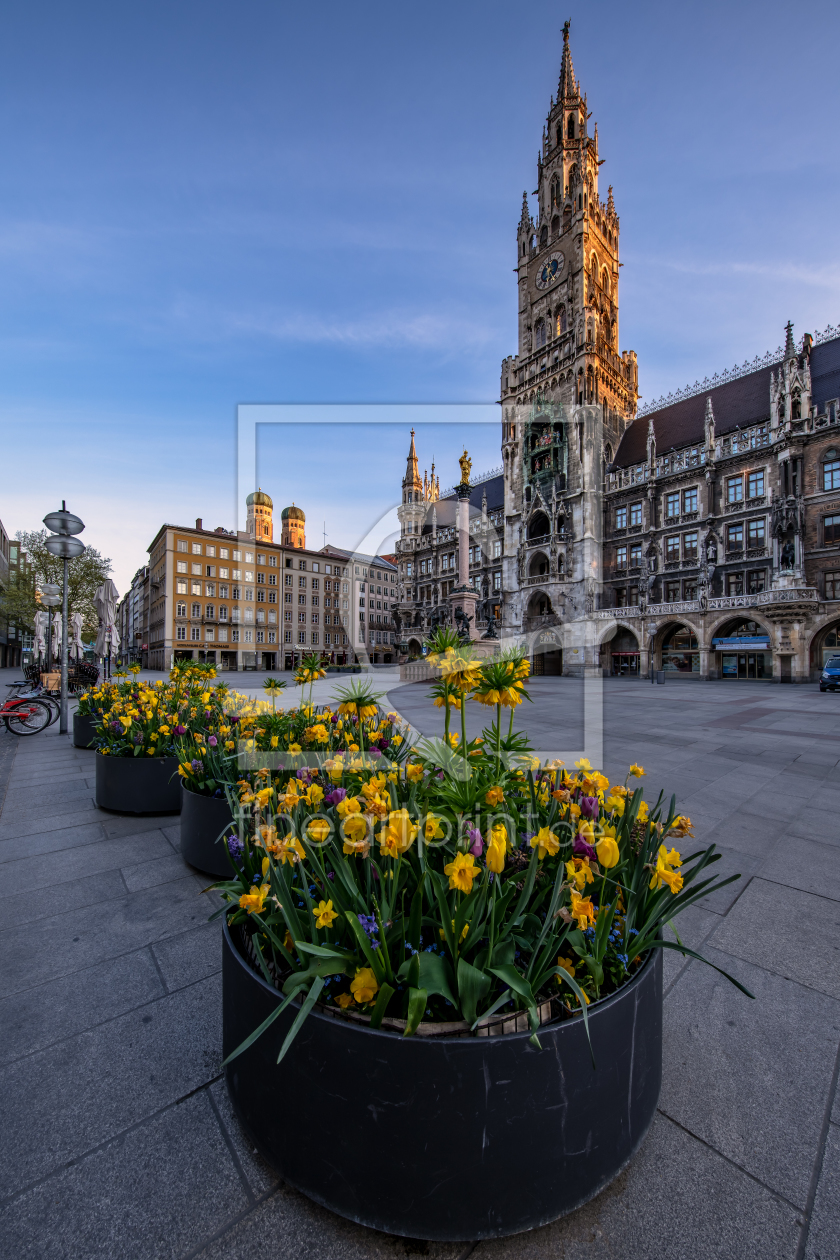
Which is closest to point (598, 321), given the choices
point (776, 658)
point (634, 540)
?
point (634, 540)

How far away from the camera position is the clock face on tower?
43809 mm

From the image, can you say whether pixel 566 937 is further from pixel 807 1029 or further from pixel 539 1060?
pixel 807 1029

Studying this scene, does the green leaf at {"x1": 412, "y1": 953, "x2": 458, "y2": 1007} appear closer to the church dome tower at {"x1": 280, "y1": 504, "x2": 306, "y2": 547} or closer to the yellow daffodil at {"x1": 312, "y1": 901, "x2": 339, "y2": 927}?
the yellow daffodil at {"x1": 312, "y1": 901, "x2": 339, "y2": 927}

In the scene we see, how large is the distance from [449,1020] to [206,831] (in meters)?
2.65

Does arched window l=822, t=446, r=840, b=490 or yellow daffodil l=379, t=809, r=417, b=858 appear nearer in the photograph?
yellow daffodil l=379, t=809, r=417, b=858

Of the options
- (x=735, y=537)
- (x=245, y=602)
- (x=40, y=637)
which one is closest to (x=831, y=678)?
(x=735, y=537)

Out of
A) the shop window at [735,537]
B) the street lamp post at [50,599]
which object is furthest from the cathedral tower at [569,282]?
the street lamp post at [50,599]

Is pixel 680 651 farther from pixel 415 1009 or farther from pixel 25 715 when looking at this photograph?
pixel 415 1009

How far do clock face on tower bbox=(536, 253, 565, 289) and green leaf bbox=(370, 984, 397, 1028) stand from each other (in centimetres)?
5418

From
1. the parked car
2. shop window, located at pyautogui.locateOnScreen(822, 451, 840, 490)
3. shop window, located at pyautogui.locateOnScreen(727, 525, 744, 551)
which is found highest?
shop window, located at pyautogui.locateOnScreen(822, 451, 840, 490)

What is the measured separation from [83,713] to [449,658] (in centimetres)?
730

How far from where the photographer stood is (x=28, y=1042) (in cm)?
204

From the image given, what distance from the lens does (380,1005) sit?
4.19 ft

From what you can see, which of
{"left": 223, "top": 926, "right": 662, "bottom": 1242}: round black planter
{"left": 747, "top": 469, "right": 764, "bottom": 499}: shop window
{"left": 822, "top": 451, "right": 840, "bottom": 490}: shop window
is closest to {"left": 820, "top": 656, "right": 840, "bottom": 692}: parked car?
Result: {"left": 822, "top": 451, "right": 840, "bottom": 490}: shop window
